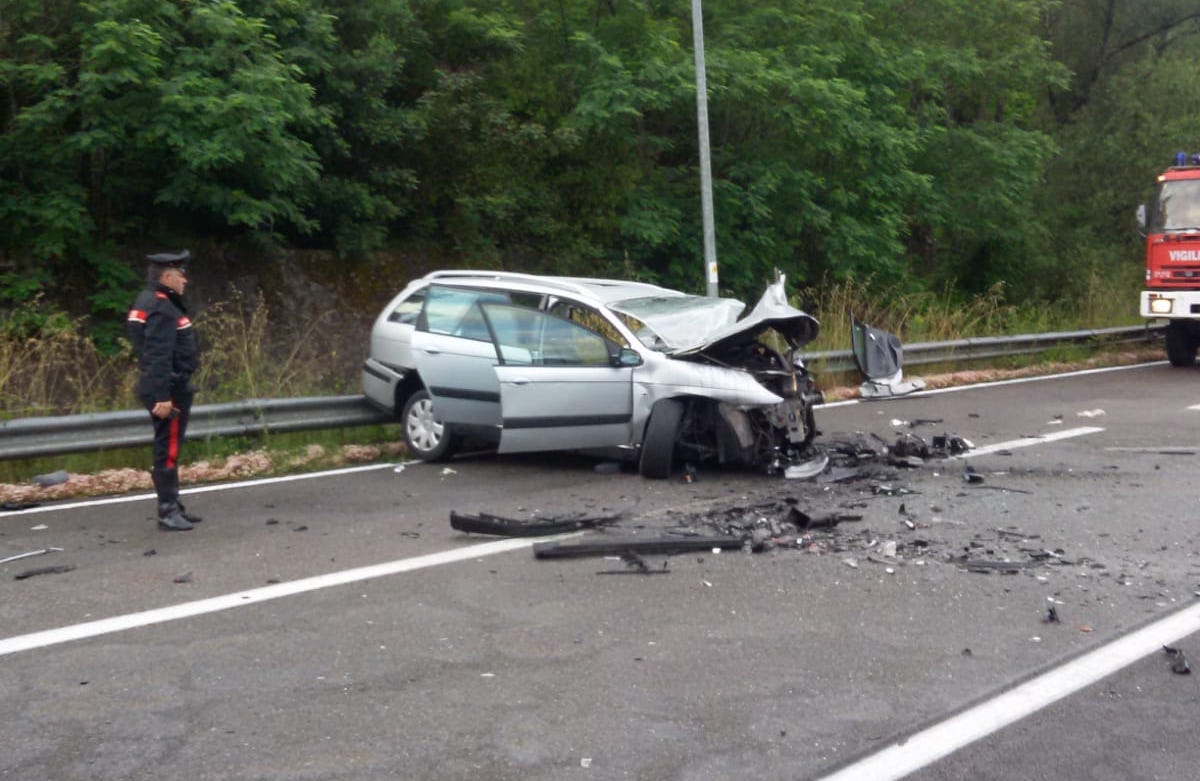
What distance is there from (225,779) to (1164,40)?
37243 millimetres

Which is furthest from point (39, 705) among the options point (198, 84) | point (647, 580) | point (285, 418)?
point (198, 84)

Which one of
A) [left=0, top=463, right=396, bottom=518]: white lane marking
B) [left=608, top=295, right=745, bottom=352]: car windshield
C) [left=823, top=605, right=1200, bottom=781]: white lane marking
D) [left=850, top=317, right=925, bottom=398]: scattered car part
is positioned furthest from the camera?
[left=850, top=317, right=925, bottom=398]: scattered car part

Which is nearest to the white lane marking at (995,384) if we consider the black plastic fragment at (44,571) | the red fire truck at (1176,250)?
the red fire truck at (1176,250)

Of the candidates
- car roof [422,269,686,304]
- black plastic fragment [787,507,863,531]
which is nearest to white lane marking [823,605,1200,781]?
black plastic fragment [787,507,863,531]

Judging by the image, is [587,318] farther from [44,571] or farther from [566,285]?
[44,571]

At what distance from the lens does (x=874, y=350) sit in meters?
13.6

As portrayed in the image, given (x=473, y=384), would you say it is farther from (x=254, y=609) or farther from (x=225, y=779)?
(x=225, y=779)

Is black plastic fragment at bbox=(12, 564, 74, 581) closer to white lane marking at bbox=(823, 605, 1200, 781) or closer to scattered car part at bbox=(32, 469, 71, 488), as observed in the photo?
scattered car part at bbox=(32, 469, 71, 488)

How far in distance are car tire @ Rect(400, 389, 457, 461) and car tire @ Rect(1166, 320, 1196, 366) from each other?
1389cm

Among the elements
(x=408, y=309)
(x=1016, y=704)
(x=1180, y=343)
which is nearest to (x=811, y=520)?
(x=1016, y=704)

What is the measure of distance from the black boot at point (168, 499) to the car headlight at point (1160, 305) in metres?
16.2

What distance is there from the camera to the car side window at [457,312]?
11.2 m

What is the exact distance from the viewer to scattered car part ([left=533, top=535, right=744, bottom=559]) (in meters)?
7.73

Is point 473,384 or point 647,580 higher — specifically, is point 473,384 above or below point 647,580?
above
